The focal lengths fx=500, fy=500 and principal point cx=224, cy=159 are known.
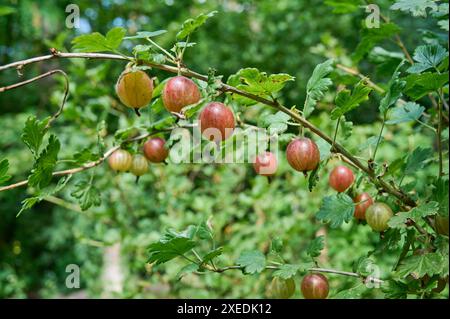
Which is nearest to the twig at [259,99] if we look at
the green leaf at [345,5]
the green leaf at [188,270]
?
the green leaf at [188,270]

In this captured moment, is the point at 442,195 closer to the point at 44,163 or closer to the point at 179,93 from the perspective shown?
the point at 179,93

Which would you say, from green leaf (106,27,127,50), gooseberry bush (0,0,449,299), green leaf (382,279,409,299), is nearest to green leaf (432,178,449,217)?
gooseberry bush (0,0,449,299)

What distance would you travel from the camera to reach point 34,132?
644mm

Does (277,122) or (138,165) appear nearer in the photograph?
(277,122)

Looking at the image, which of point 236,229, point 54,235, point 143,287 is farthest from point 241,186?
point 54,235

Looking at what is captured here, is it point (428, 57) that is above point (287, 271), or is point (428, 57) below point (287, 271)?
above

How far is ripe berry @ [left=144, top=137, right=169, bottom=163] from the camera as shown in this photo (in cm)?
79

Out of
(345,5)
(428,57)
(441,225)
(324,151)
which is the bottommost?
(441,225)

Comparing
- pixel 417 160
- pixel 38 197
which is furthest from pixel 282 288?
pixel 38 197

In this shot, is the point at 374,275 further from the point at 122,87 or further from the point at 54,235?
the point at 54,235

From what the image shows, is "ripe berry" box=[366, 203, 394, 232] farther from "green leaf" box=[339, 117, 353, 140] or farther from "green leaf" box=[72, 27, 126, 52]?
"green leaf" box=[72, 27, 126, 52]

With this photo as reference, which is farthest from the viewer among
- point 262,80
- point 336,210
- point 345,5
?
point 345,5

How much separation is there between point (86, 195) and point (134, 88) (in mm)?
246
